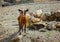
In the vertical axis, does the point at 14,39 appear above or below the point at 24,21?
below

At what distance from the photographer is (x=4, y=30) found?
19.9 feet

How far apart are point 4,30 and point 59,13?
1.86m

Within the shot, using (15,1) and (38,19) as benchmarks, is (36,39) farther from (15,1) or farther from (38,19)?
(15,1)

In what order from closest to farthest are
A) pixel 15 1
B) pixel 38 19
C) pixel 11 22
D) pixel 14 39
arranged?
pixel 14 39, pixel 38 19, pixel 11 22, pixel 15 1

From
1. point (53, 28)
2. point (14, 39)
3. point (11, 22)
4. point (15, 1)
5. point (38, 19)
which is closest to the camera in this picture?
point (14, 39)

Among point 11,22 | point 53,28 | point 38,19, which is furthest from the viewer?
point 11,22

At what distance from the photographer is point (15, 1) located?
11.9 metres

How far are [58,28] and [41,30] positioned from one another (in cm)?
50

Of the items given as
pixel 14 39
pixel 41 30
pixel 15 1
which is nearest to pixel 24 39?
pixel 14 39

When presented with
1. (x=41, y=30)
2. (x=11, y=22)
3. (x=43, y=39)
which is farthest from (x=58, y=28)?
(x=11, y=22)

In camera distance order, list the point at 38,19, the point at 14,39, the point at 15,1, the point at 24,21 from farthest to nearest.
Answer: the point at 15,1 → the point at 38,19 → the point at 24,21 → the point at 14,39

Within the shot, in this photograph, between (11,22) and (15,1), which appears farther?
(15,1)

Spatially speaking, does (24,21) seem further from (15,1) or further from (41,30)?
(15,1)

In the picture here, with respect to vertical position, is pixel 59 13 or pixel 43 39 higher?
pixel 59 13
